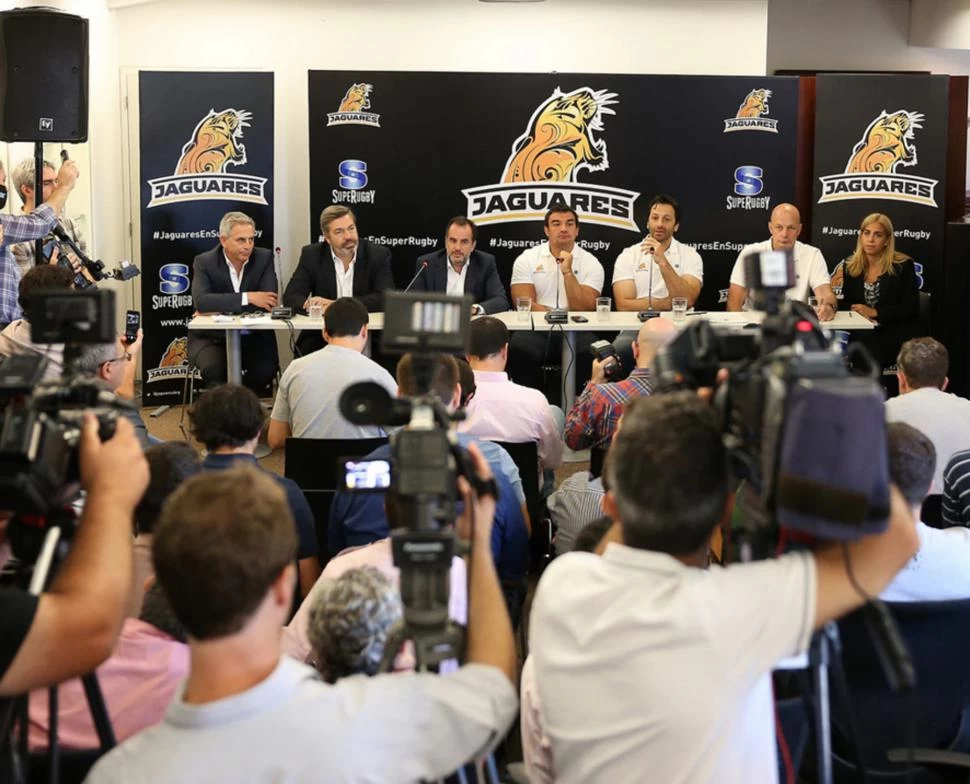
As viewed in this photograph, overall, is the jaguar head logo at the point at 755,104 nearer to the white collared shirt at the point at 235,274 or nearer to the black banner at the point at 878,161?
the black banner at the point at 878,161

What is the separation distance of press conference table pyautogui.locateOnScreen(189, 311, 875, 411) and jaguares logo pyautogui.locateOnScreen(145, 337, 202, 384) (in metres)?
1.02

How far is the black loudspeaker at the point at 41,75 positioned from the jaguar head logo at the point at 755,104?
4.04 metres

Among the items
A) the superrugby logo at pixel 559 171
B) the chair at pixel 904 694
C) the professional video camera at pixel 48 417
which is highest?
the superrugby logo at pixel 559 171

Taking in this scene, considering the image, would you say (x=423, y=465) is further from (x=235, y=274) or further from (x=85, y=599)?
(x=235, y=274)

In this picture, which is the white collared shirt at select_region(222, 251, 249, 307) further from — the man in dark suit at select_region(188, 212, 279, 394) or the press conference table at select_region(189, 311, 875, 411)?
the press conference table at select_region(189, 311, 875, 411)

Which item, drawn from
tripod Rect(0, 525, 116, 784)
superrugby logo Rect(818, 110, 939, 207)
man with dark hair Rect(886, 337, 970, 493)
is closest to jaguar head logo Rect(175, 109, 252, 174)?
superrugby logo Rect(818, 110, 939, 207)

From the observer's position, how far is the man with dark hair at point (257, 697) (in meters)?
1.37

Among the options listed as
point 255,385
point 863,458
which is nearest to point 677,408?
point 863,458

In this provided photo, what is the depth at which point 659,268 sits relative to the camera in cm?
732

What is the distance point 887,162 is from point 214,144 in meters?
4.27

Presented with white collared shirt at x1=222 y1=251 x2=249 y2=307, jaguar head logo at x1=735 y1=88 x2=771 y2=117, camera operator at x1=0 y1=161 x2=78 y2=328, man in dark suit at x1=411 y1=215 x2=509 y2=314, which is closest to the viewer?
camera operator at x1=0 y1=161 x2=78 y2=328

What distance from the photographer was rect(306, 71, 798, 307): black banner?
780 cm

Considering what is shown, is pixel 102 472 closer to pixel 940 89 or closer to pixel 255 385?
pixel 255 385

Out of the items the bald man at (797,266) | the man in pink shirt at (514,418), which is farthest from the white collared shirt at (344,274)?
the man in pink shirt at (514,418)
